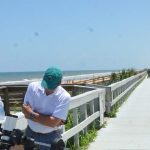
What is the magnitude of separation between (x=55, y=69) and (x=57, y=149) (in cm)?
77

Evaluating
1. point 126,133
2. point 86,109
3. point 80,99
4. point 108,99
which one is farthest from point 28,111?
point 108,99

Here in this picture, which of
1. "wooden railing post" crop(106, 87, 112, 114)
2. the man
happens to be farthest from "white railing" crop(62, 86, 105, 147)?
the man

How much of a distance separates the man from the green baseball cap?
24 cm

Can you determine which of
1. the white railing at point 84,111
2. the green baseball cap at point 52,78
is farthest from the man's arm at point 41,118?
the white railing at point 84,111

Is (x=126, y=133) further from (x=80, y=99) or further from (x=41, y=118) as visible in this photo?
(x=41, y=118)

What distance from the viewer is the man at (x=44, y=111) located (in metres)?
5.19

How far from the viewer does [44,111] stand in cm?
527

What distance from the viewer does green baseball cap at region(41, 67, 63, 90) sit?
15.7ft

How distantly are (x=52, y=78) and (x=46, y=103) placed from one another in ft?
1.73

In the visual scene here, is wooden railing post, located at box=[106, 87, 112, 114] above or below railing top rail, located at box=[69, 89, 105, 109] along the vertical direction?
below

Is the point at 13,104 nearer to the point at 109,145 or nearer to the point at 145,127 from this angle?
the point at 145,127

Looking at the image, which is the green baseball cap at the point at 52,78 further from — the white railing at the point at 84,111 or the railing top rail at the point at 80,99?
the railing top rail at the point at 80,99

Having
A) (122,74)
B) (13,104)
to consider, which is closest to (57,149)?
(13,104)

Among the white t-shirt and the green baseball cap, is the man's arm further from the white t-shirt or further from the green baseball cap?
the green baseball cap
